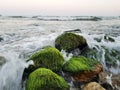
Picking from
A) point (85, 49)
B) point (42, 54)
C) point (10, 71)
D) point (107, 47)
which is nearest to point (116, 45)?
point (107, 47)

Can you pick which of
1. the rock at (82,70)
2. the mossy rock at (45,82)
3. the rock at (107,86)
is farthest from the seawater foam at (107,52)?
the mossy rock at (45,82)

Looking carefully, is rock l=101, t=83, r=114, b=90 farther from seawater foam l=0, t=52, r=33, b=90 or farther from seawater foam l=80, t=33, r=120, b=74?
seawater foam l=0, t=52, r=33, b=90

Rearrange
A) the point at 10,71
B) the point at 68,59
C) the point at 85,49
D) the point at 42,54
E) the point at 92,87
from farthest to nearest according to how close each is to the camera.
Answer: the point at 85,49 → the point at 68,59 → the point at 42,54 → the point at 10,71 → the point at 92,87

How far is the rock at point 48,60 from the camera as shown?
6375 millimetres

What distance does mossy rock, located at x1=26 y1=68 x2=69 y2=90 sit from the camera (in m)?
5.08

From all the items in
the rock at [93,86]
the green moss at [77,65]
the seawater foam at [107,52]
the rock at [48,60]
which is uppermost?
the rock at [48,60]

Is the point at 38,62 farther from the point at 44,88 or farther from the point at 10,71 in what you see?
the point at 44,88

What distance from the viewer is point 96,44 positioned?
9.88 meters

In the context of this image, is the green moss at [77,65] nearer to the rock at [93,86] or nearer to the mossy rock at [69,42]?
the rock at [93,86]

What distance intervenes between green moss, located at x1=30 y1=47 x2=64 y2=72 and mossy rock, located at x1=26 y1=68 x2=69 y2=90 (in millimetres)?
935

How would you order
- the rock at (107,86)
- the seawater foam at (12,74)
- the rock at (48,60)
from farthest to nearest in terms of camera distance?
the rock at (48,60) < the rock at (107,86) < the seawater foam at (12,74)

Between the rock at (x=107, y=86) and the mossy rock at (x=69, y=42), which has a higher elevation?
the mossy rock at (x=69, y=42)

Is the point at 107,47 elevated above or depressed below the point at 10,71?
below

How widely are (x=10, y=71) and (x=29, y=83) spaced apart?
1012 mm
